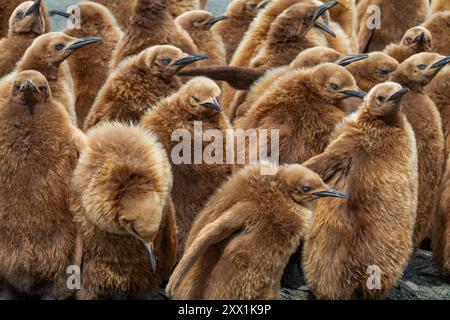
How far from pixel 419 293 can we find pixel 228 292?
100 centimetres

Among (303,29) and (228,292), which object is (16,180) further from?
(303,29)

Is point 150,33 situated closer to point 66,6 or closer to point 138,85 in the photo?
point 138,85

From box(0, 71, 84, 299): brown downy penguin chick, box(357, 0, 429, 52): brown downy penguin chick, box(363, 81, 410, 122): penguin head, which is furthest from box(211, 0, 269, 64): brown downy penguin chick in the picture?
box(0, 71, 84, 299): brown downy penguin chick

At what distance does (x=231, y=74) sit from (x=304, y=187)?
1.47 m

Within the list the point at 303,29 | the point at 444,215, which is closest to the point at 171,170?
the point at 444,215

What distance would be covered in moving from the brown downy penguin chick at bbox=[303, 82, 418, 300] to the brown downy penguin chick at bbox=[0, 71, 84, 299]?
0.96m

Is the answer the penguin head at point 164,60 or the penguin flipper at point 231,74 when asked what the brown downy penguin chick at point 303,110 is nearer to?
the penguin head at point 164,60

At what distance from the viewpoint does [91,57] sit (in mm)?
5625

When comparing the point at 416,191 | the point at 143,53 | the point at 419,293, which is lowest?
the point at 419,293

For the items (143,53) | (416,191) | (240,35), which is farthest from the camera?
(240,35)

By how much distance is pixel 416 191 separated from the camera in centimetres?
441

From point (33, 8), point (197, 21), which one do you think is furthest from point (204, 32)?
point (33, 8)

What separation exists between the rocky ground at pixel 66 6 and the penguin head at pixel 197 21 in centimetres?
188

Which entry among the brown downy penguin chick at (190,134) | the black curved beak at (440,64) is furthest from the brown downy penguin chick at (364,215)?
the black curved beak at (440,64)
